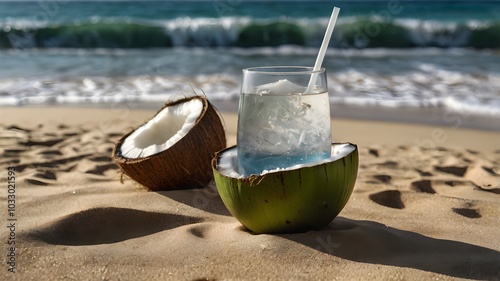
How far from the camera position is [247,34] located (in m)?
14.4

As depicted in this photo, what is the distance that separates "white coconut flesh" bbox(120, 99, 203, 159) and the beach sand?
22 centimetres

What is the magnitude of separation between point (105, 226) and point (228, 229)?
518 millimetres

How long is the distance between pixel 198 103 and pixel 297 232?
39.1 inches

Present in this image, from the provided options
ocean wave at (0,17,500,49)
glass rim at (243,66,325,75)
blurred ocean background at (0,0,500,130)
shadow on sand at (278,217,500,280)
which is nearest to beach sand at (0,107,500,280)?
shadow on sand at (278,217,500,280)

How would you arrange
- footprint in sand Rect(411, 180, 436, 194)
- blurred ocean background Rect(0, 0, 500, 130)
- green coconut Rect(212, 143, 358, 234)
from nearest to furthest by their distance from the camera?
green coconut Rect(212, 143, 358, 234) < footprint in sand Rect(411, 180, 436, 194) < blurred ocean background Rect(0, 0, 500, 130)

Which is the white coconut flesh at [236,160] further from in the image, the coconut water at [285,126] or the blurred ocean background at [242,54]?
the blurred ocean background at [242,54]

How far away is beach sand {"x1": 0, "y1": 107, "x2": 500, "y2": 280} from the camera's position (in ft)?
6.65

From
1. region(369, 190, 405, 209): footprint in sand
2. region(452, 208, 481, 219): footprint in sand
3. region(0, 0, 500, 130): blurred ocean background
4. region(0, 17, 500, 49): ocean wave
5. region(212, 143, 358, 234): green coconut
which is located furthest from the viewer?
region(0, 17, 500, 49): ocean wave

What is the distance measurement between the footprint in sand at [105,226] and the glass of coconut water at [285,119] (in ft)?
1.59

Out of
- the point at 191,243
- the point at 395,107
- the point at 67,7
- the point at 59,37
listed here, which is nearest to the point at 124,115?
the point at 395,107

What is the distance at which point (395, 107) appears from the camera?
18.7 feet

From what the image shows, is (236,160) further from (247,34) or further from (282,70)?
(247,34)

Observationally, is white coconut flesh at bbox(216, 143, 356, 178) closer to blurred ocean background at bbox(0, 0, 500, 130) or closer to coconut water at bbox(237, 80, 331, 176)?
coconut water at bbox(237, 80, 331, 176)

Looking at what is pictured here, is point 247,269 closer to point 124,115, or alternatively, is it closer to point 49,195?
point 49,195
